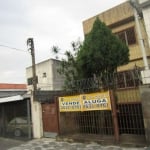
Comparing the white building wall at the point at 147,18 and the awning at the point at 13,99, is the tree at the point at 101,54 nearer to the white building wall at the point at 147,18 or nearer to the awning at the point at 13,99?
the white building wall at the point at 147,18

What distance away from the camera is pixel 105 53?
40.8ft

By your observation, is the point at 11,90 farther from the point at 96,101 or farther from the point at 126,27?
the point at 96,101

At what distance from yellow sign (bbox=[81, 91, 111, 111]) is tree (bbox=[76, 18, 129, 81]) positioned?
2026 mm

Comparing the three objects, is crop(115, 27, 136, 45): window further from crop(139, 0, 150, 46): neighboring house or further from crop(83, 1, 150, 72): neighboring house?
crop(139, 0, 150, 46): neighboring house

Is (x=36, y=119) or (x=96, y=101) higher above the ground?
(x=96, y=101)

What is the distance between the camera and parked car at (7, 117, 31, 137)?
14049mm

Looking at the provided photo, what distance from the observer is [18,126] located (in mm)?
14562

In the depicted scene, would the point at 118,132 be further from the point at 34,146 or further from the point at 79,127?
the point at 34,146

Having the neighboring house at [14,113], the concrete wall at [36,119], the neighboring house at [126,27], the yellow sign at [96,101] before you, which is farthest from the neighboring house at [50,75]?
the yellow sign at [96,101]

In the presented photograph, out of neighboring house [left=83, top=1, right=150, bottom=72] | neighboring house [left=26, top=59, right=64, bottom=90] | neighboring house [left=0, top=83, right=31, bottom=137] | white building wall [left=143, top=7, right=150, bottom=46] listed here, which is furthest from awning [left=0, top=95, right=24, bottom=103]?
neighboring house [left=26, top=59, right=64, bottom=90]

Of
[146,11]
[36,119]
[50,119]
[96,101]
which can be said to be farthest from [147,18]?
[36,119]

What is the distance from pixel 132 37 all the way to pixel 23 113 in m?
8.57

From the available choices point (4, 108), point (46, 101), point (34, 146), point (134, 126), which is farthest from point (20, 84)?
point (134, 126)

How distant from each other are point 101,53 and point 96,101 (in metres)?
3.06
